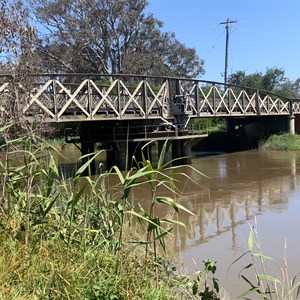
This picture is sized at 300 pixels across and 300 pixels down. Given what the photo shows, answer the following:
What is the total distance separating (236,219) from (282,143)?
22.7 metres

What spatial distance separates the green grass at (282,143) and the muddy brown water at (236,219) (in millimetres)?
10697

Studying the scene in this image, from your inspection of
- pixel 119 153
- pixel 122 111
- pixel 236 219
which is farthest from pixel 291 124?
pixel 236 219

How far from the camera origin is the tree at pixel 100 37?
4334cm

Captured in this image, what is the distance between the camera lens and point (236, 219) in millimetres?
10305

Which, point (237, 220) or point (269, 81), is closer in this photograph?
point (237, 220)

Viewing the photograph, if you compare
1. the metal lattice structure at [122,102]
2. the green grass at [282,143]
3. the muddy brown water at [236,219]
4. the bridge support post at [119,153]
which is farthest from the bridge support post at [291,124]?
the bridge support post at [119,153]

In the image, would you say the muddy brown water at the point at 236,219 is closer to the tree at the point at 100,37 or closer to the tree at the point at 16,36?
the tree at the point at 16,36

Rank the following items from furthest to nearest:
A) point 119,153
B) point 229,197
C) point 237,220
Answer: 1. point 119,153
2. point 229,197
3. point 237,220

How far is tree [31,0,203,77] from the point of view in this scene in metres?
43.3

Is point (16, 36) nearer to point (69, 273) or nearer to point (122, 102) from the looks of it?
point (69, 273)

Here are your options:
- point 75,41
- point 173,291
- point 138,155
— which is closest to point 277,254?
point 173,291

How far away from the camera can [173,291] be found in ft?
13.8

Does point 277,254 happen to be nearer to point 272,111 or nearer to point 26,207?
point 26,207

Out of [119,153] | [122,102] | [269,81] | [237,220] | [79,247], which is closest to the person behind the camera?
[79,247]
